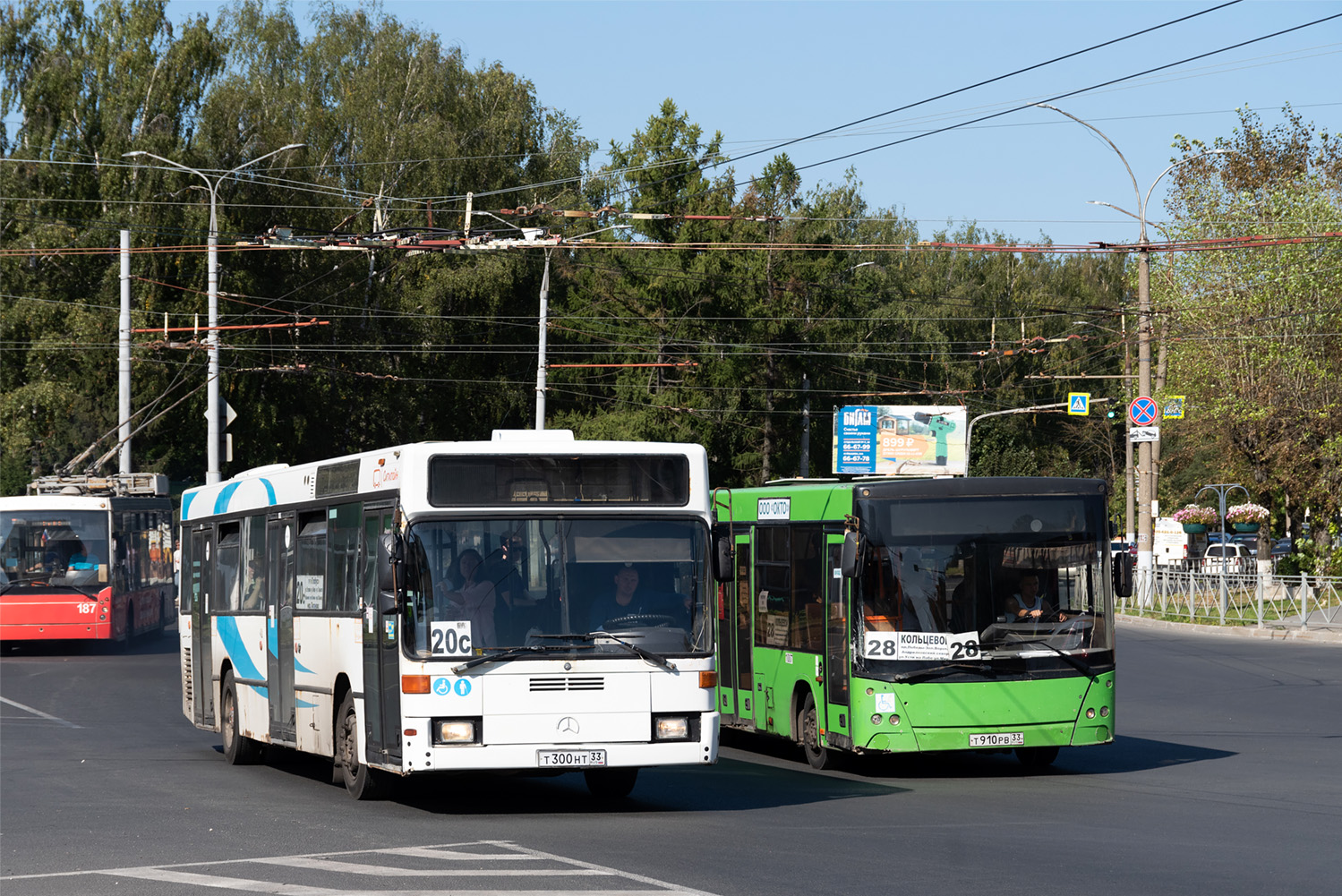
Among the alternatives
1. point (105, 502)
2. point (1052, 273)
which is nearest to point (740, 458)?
point (1052, 273)

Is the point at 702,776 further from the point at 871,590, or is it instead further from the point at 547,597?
the point at 547,597

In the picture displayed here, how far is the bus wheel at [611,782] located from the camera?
1235cm

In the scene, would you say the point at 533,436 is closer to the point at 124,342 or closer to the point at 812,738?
the point at 812,738

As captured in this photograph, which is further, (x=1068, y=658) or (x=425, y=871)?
(x=1068, y=658)

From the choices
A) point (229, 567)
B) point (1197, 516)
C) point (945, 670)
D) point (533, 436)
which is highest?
point (533, 436)

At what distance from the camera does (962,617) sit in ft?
45.6

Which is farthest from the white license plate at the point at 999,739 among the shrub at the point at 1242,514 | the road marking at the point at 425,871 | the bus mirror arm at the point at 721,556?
the shrub at the point at 1242,514

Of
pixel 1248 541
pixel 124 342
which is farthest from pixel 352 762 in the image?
pixel 1248 541

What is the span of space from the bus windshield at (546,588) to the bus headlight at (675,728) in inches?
16.6

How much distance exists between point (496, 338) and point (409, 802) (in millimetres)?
49479

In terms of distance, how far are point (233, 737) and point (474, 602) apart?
17.5ft

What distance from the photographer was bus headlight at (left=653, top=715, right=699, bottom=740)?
11.3 meters

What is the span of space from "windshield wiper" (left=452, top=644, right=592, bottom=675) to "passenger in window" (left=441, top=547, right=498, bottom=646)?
0.29 ft

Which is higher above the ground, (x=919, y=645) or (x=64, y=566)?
(x=64, y=566)
